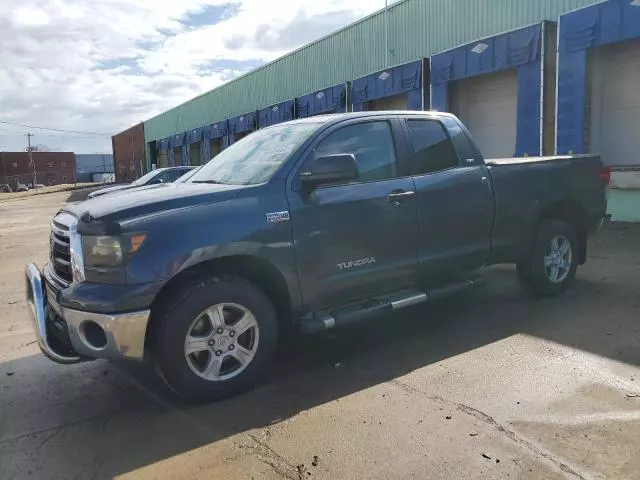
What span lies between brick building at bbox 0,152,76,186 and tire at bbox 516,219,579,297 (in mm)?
84760

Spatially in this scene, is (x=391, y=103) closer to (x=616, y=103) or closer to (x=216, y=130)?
(x=616, y=103)

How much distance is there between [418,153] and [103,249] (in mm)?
2835

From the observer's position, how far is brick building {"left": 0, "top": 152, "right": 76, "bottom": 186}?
83.2m

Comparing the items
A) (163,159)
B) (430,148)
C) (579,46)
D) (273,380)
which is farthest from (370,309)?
(163,159)

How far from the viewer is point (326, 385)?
165 inches

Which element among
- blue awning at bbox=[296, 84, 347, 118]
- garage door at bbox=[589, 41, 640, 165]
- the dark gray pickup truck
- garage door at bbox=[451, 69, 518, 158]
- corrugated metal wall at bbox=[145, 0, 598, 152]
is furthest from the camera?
blue awning at bbox=[296, 84, 347, 118]

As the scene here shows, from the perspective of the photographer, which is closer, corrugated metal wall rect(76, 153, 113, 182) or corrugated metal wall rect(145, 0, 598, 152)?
corrugated metal wall rect(145, 0, 598, 152)

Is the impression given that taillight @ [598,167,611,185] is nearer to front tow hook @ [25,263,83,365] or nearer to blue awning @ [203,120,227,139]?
front tow hook @ [25,263,83,365]

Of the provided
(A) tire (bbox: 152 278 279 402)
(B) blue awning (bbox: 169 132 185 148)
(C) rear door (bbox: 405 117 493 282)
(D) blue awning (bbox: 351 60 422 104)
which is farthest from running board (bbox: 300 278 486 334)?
(B) blue awning (bbox: 169 132 185 148)

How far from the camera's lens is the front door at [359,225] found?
4.25 metres

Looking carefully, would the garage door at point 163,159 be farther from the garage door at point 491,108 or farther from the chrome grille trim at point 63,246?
the chrome grille trim at point 63,246

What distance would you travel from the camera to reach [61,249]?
413cm

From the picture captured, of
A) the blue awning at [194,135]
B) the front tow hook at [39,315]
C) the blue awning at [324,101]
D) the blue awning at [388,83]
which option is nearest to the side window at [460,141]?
the front tow hook at [39,315]

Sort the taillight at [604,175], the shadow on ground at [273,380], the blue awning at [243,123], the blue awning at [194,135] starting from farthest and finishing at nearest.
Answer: the blue awning at [194,135] → the blue awning at [243,123] → the taillight at [604,175] → the shadow on ground at [273,380]
